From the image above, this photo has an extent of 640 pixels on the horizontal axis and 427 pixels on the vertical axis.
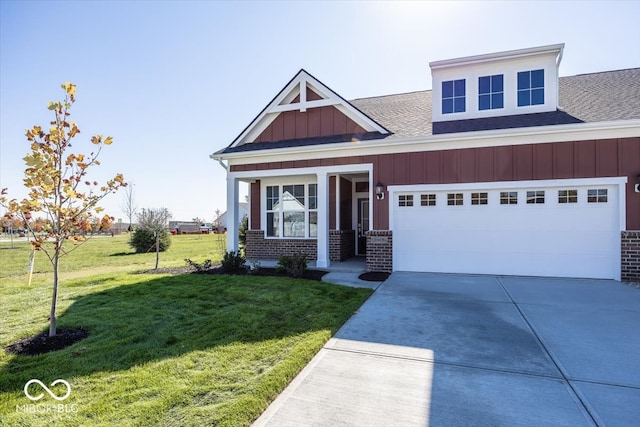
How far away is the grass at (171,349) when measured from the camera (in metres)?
2.77

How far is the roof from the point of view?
848 centimetres

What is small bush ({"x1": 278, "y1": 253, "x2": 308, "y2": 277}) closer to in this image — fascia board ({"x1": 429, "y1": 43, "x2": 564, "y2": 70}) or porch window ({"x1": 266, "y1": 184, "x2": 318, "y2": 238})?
porch window ({"x1": 266, "y1": 184, "x2": 318, "y2": 238})

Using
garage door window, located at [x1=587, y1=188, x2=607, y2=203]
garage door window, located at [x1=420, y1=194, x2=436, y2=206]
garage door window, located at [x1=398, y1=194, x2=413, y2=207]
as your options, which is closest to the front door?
garage door window, located at [x1=398, y1=194, x2=413, y2=207]

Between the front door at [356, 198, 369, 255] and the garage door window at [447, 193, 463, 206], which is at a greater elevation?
the garage door window at [447, 193, 463, 206]

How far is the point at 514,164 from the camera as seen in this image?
844 cm

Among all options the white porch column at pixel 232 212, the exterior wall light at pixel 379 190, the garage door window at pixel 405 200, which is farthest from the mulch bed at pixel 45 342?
the garage door window at pixel 405 200

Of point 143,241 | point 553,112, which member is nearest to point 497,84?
point 553,112

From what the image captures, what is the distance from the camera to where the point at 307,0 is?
8922 millimetres

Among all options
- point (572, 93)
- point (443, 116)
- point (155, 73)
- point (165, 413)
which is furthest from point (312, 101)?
point (165, 413)

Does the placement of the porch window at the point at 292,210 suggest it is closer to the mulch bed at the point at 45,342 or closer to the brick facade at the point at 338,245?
the brick facade at the point at 338,245

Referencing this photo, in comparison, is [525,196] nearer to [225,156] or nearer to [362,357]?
[362,357]

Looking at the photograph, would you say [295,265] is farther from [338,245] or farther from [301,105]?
[301,105]

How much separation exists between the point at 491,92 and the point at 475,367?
8993mm

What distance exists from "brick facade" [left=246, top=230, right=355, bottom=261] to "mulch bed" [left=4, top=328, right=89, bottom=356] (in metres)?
7.42
